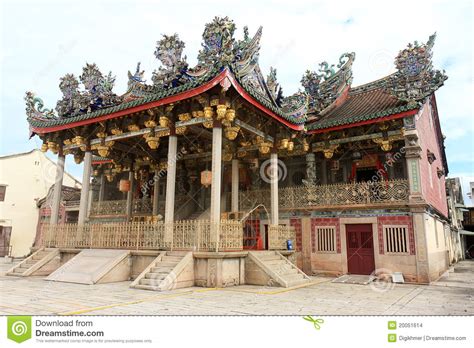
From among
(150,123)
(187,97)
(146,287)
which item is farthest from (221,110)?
(146,287)

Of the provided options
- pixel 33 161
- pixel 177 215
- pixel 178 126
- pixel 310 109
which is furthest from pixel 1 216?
pixel 310 109

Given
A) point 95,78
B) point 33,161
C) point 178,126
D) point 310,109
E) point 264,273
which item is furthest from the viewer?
point 33,161

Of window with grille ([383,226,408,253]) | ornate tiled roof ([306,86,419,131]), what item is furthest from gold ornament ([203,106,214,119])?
window with grille ([383,226,408,253])

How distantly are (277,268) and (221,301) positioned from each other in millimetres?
4283

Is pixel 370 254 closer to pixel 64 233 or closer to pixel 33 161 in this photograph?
pixel 64 233

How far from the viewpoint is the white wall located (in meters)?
30.8

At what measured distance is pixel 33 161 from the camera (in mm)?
33375

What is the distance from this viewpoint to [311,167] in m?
17.5

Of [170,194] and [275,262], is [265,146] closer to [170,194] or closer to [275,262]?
[170,194]

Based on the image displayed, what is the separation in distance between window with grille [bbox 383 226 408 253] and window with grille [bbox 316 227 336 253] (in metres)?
2.23

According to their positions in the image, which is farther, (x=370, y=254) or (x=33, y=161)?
(x=33, y=161)

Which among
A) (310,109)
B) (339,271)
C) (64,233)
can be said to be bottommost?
(339,271)

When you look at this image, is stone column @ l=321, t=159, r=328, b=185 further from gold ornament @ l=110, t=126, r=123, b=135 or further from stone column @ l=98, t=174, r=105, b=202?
stone column @ l=98, t=174, r=105, b=202

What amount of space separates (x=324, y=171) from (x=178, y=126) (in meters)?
8.53
